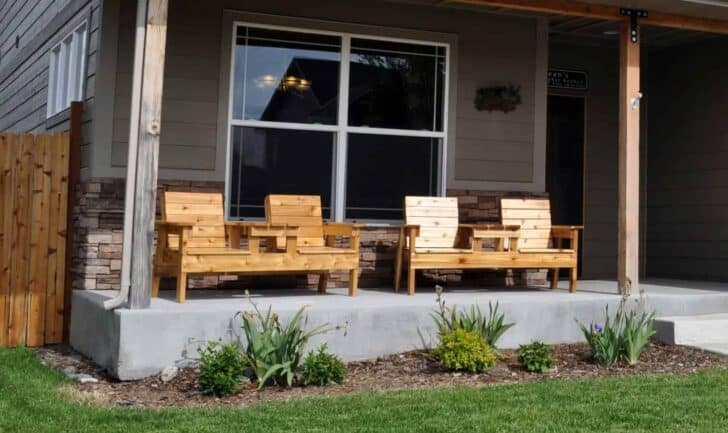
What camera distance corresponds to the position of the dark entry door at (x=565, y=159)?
371 inches

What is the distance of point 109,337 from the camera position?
5.52m

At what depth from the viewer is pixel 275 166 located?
282 inches

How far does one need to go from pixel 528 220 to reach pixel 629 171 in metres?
1.06

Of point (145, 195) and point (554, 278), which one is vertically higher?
point (145, 195)

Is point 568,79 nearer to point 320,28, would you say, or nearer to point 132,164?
point 320,28

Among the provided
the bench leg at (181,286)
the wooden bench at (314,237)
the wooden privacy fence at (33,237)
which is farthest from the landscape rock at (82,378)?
the wooden bench at (314,237)

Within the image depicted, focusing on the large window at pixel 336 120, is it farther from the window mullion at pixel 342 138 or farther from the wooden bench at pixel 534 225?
the wooden bench at pixel 534 225

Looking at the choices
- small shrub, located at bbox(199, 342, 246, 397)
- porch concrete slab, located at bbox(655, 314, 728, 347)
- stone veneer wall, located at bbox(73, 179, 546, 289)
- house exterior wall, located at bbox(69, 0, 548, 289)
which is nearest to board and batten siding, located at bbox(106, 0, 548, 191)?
house exterior wall, located at bbox(69, 0, 548, 289)

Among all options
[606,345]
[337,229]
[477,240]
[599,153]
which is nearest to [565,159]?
[599,153]

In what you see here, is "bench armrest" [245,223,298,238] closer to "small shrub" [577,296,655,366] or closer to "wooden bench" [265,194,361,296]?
"wooden bench" [265,194,361,296]

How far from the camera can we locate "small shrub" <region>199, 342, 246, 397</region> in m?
4.85

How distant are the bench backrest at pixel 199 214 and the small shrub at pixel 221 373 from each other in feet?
5.47

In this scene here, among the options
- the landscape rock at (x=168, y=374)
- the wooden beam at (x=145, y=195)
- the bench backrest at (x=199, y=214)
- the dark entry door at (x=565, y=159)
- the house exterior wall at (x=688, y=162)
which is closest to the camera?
the landscape rock at (x=168, y=374)

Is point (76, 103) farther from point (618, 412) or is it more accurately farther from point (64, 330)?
point (618, 412)
